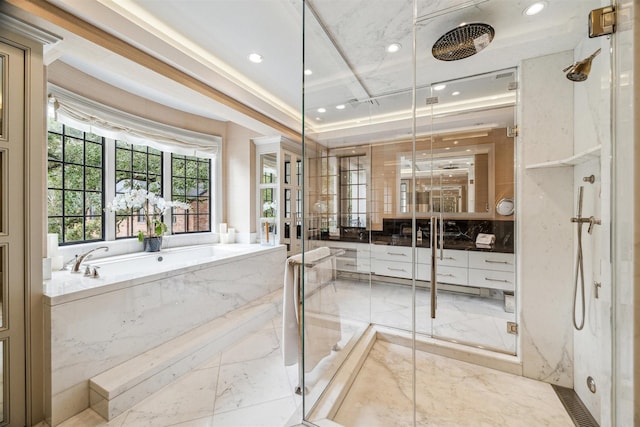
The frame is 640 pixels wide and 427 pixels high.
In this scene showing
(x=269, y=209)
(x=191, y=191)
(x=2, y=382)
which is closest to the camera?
(x=2, y=382)

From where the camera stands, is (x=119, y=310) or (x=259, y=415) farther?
(x=119, y=310)

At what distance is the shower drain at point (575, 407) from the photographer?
4.93 feet

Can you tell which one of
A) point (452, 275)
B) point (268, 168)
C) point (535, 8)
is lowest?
point (452, 275)

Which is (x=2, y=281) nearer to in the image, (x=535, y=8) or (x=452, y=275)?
(x=535, y=8)

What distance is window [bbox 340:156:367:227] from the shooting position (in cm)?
233

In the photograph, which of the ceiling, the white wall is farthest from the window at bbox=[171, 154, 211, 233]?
the white wall

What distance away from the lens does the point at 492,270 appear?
2777 mm

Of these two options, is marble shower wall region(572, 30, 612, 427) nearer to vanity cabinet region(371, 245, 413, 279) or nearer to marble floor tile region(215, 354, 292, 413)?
vanity cabinet region(371, 245, 413, 279)

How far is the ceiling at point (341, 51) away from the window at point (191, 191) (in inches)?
51.1

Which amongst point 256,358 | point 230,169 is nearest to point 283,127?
point 230,169

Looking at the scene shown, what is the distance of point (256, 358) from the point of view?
213cm

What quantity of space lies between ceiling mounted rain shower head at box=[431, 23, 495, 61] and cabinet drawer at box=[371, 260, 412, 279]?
2.02 metres

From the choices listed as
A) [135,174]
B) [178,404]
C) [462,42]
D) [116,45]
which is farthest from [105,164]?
[462,42]

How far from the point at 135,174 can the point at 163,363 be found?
2.54 metres
